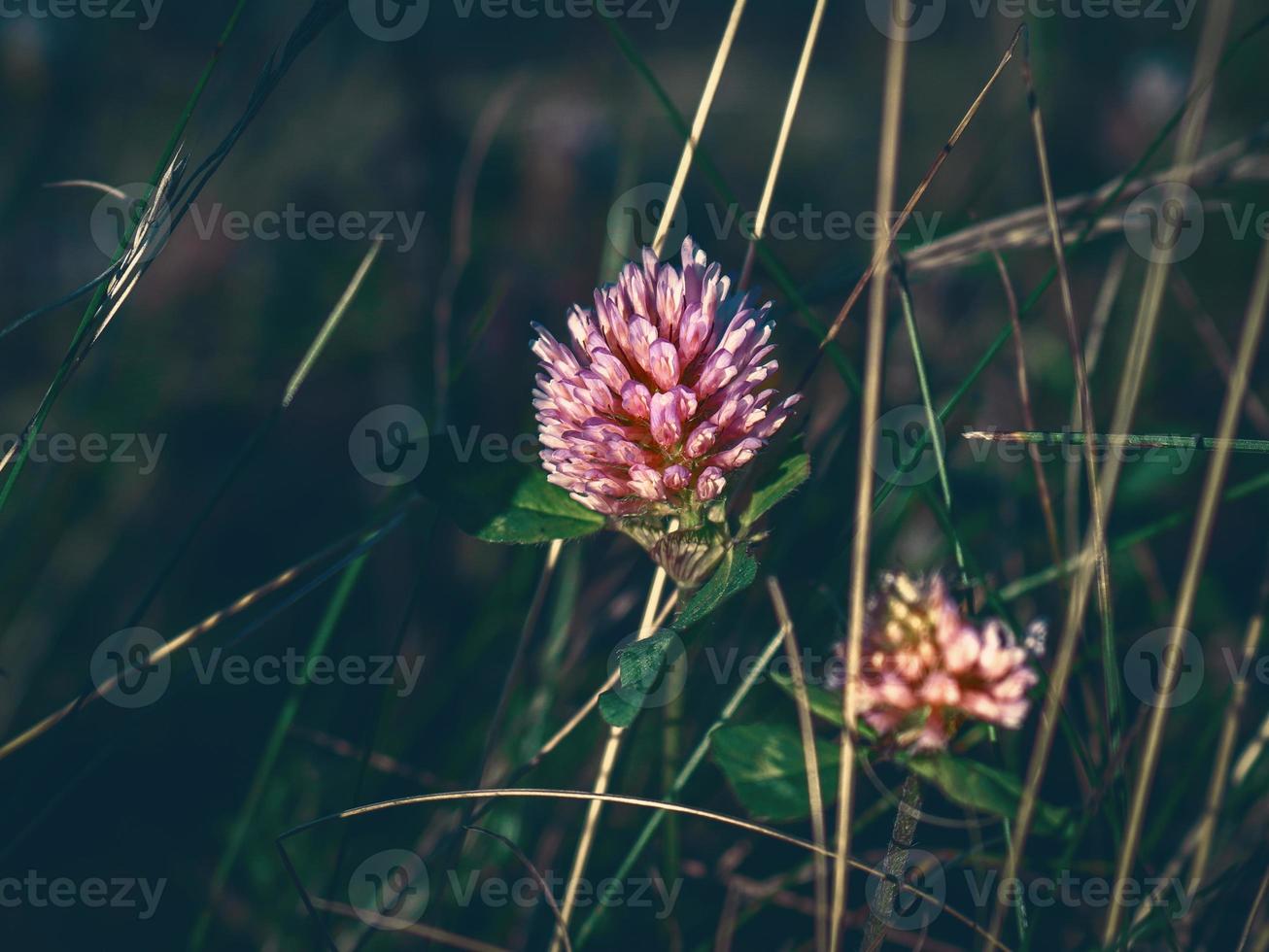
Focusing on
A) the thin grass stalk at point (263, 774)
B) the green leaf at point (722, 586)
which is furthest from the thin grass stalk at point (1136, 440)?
the thin grass stalk at point (263, 774)

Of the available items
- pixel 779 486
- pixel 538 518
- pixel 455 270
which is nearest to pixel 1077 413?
pixel 779 486

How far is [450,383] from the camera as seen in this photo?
175 centimetres

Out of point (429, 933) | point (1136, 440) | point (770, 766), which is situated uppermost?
point (1136, 440)

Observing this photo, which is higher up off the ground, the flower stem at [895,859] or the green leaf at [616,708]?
the green leaf at [616,708]

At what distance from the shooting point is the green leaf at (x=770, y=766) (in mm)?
1239

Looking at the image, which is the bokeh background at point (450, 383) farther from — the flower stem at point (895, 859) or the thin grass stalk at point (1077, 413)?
the flower stem at point (895, 859)

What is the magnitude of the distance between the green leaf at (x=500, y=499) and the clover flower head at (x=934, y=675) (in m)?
0.42

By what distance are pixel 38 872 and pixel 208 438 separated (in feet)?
4.17

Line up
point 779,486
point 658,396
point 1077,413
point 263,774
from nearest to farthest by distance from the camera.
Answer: point 658,396 < point 779,486 < point 263,774 < point 1077,413

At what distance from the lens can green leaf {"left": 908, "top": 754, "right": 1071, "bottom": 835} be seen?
1134 mm

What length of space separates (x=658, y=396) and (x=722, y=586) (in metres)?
0.23

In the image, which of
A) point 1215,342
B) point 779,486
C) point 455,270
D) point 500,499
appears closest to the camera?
point 779,486

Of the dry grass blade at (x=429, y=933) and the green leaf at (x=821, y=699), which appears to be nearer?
the green leaf at (x=821, y=699)

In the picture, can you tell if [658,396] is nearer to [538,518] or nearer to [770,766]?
[538,518]
